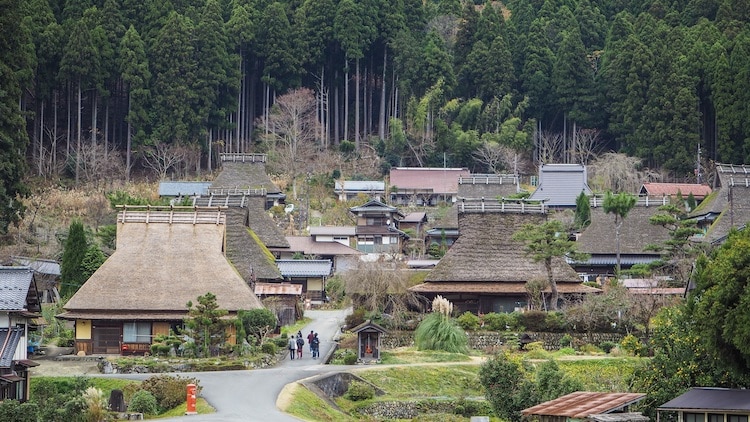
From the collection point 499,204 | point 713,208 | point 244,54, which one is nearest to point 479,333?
point 499,204

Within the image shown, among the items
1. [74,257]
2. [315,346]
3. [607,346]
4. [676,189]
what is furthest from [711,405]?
[676,189]

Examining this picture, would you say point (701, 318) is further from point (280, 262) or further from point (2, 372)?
point (280, 262)

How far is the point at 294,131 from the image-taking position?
72750 mm

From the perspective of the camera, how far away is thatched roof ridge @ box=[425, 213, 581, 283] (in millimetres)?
46438

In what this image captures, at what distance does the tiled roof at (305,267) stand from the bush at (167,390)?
22.0m

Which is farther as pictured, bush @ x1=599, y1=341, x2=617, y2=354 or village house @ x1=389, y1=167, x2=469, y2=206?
village house @ x1=389, y1=167, x2=469, y2=206

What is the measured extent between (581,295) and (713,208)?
1464 centimetres

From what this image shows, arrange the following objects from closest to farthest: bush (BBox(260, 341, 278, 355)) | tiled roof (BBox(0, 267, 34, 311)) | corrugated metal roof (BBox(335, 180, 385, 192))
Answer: tiled roof (BBox(0, 267, 34, 311)), bush (BBox(260, 341, 278, 355)), corrugated metal roof (BBox(335, 180, 385, 192))

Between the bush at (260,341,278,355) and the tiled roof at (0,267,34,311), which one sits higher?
the tiled roof at (0,267,34,311)

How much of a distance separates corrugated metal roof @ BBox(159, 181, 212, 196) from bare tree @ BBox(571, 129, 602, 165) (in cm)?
2131

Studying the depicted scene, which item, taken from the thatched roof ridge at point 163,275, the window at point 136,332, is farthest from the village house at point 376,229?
the window at point 136,332

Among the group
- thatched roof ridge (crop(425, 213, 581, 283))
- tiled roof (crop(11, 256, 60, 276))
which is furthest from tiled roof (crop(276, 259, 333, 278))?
thatched roof ridge (crop(425, 213, 581, 283))

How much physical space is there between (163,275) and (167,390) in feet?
31.4

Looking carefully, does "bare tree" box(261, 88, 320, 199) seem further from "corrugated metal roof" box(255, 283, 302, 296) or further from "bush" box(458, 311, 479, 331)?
"bush" box(458, 311, 479, 331)
